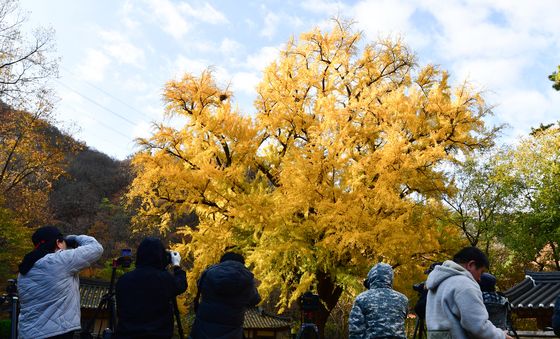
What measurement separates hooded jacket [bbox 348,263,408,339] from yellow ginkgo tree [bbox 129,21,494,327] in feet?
24.3

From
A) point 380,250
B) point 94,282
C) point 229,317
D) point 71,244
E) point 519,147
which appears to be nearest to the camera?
point 229,317

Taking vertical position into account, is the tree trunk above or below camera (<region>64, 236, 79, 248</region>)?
below

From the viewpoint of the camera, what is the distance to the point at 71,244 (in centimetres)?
439

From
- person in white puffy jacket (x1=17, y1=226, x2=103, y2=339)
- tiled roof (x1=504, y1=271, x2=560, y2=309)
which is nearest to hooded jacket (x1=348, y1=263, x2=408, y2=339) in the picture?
person in white puffy jacket (x1=17, y1=226, x2=103, y2=339)

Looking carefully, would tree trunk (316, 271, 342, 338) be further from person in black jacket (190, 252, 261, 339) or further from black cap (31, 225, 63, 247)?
black cap (31, 225, 63, 247)

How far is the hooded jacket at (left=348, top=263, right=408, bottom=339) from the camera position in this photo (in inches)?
165

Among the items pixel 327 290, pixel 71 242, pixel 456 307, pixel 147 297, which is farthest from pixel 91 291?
pixel 456 307

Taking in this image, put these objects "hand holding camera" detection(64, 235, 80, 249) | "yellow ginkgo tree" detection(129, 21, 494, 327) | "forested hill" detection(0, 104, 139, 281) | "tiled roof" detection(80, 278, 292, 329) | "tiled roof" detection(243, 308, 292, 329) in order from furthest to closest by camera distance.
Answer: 1. "tiled roof" detection(243, 308, 292, 329)
2. "tiled roof" detection(80, 278, 292, 329)
3. "forested hill" detection(0, 104, 139, 281)
4. "yellow ginkgo tree" detection(129, 21, 494, 327)
5. "hand holding camera" detection(64, 235, 80, 249)

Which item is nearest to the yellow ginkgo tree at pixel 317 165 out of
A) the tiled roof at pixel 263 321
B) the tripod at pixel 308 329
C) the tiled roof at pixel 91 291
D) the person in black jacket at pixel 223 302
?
the tripod at pixel 308 329

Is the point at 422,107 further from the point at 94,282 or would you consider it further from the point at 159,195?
the point at 94,282

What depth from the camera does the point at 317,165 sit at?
12734mm

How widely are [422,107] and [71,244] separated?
12581 millimetres

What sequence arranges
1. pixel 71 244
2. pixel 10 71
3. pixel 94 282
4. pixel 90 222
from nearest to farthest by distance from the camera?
1. pixel 71 244
2. pixel 10 71
3. pixel 94 282
4. pixel 90 222

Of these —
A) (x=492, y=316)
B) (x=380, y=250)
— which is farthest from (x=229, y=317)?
(x=380, y=250)
